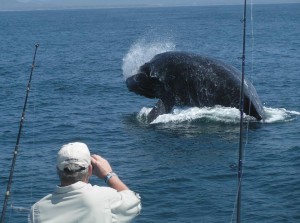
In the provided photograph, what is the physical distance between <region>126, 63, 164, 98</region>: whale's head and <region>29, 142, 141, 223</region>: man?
1933 centimetres

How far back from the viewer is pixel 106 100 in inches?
1288

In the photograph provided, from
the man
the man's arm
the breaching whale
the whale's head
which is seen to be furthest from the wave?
the man

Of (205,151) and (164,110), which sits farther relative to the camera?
(164,110)

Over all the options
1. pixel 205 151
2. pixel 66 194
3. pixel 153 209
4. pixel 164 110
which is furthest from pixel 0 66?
pixel 66 194

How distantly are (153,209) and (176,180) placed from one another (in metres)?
2.32

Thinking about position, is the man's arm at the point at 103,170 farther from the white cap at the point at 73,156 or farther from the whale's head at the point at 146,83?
the whale's head at the point at 146,83

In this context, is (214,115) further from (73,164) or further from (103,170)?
(73,164)

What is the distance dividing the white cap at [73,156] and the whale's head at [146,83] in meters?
19.3

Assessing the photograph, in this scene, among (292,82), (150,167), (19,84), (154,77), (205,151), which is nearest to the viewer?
(150,167)

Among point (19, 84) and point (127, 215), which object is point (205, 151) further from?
point (19, 84)

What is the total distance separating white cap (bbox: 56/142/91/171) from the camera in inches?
213

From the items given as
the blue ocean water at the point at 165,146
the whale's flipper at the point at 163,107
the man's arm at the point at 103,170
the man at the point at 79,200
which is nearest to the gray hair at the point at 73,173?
the man at the point at 79,200

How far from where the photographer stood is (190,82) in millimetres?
24641

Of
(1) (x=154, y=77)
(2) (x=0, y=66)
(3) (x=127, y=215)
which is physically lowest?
(2) (x=0, y=66)
